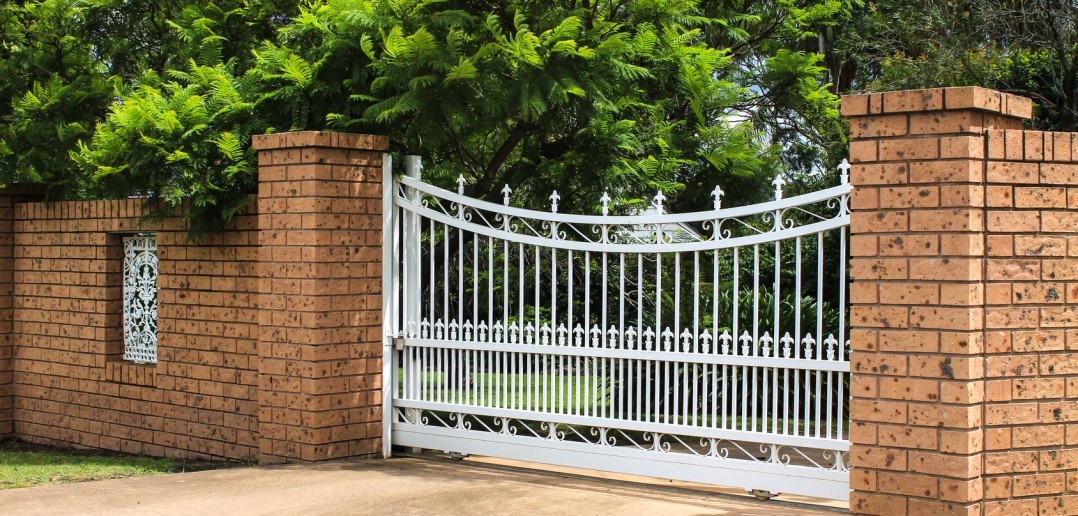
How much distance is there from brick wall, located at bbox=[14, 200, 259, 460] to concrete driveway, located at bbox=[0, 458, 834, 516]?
125 cm

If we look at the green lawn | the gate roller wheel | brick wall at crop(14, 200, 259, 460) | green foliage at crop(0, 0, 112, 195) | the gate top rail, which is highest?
green foliage at crop(0, 0, 112, 195)

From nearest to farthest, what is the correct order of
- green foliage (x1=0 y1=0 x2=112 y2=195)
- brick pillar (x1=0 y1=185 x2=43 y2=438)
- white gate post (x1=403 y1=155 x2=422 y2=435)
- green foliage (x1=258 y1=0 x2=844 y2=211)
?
green foliage (x1=258 y1=0 x2=844 y2=211)
white gate post (x1=403 y1=155 x2=422 y2=435)
green foliage (x1=0 y1=0 x2=112 y2=195)
brick pillar (x1=0 y1=185 x2=43 y2=438)

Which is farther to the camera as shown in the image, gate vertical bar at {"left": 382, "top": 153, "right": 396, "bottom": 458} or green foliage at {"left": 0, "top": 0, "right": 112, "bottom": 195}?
green foliage at {"left": 0, "top": 0, "right": 112, "bottom": 195}

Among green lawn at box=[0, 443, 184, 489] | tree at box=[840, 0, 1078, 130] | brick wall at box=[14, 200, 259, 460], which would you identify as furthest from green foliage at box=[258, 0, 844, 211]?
tree at box=[840, 0, 1078, 130]

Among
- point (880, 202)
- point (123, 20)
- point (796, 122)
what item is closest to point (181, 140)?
point (123, 20)

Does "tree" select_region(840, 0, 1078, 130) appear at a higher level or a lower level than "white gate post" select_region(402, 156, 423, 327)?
higher

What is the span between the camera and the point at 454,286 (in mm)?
11180

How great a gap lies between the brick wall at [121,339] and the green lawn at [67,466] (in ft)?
0.64

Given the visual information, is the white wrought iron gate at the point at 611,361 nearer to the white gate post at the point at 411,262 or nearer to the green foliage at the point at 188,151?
the white gate post at the point at 411,262

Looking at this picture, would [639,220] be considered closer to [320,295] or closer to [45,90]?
[320,295]

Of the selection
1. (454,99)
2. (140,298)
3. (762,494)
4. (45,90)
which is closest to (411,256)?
(454,99)

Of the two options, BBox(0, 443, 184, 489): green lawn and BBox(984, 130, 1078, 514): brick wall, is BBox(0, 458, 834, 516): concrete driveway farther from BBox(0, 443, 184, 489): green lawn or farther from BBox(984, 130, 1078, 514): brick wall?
BBox(984, 130, 1078, 514): brick wall

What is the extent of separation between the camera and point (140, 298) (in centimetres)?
939

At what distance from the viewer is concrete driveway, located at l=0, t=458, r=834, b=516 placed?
6.13 metres
